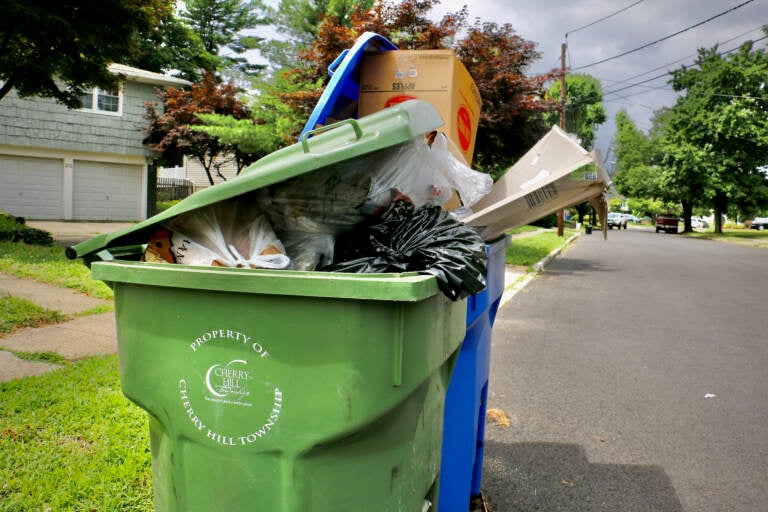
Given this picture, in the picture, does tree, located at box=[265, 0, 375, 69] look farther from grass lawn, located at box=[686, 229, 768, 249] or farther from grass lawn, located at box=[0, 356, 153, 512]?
grass lawn, located at box=[686, 229, 768, 249]

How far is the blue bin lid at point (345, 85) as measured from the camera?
286 centimetres

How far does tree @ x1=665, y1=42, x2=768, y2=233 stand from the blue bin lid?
131 ft

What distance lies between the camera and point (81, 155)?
19.8 m

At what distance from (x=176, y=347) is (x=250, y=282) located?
339 millimetres

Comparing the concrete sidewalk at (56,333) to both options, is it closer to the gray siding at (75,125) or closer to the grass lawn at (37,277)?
the grass lawn at (37,277)

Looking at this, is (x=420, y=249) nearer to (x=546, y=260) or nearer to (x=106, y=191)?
(x=546, y=260)

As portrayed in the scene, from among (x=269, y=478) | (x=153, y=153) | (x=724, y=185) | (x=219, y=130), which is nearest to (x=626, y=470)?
(x=269, y=478)

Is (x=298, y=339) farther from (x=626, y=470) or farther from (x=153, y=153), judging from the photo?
(x=153, y=153)

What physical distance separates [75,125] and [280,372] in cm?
2076

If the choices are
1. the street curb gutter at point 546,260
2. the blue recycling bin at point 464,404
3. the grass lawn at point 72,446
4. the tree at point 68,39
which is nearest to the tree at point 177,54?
the tree at point 68,39

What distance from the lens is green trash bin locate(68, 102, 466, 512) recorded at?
1582mm

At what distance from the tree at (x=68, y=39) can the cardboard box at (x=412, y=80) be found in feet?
25.7

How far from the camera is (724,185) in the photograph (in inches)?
1494

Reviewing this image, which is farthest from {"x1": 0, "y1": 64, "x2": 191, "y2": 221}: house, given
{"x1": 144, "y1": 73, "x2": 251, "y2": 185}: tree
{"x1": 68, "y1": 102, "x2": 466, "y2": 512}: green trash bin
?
{"x1": 68, "y1": 102, "x2": 466, "y2": 512}: green trash bin
